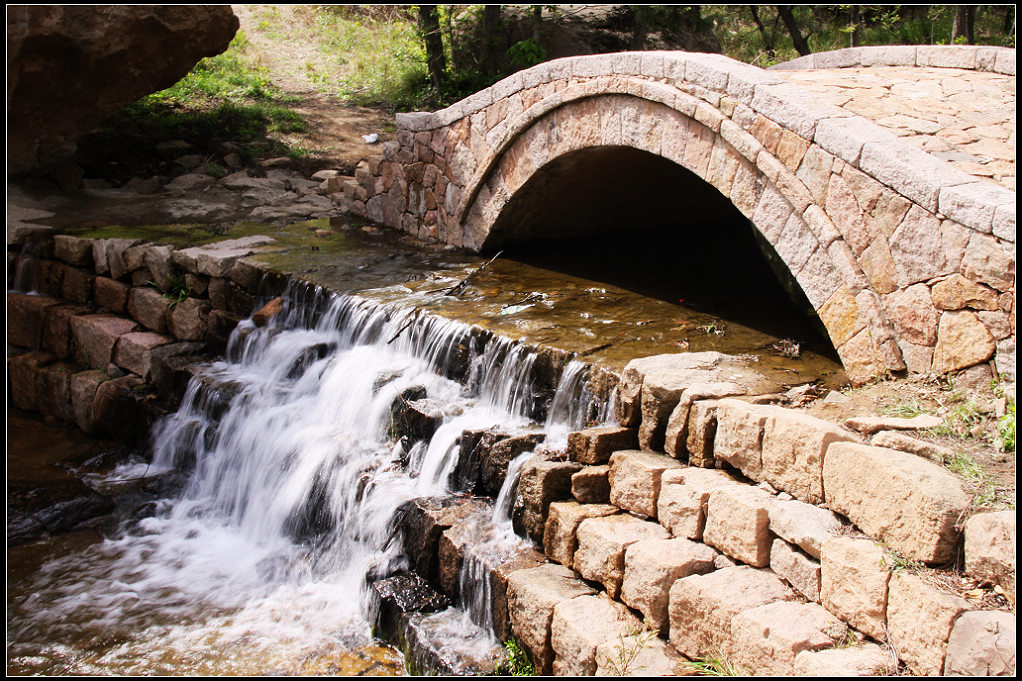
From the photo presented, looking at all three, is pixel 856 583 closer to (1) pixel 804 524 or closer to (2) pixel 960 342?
(1) pixel 804 524

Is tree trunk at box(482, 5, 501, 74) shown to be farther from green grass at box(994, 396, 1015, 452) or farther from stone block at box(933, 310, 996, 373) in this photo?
green grass at box(994, 396, 1015, 452)

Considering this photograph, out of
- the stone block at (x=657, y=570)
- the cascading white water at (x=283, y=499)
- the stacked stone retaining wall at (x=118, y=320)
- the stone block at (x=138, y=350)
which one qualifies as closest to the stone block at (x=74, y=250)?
the stacked stone retaining wall at (x=118, y=320)

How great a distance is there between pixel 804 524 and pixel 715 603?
531 millimetres

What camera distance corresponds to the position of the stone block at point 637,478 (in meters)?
4.52

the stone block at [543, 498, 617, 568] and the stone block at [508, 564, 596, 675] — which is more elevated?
the stone block at [543, 498, 617, 568]

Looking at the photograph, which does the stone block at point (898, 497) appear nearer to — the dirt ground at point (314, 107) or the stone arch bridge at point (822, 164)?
the stone arch bridge at point (822, 164)

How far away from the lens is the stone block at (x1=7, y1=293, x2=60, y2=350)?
354 inches

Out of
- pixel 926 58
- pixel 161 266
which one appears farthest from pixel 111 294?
pixel 926 58

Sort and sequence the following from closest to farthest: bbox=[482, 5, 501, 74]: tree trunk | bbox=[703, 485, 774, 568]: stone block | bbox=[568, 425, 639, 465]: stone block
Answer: bbox=[703, 485, 774, 568]: stone block, bbox=[568, 425, 639, 465]: stone block, bbox=[482, 5, 501, 74]: tree trunk

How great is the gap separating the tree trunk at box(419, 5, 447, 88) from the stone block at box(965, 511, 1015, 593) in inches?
462

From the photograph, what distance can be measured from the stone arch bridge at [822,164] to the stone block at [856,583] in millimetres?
1514

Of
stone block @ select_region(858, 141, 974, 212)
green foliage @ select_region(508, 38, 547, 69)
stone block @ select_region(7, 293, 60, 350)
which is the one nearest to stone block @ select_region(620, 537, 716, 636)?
stone block @ select_region(858, 141, 974, 212)

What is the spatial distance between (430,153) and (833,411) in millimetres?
5683

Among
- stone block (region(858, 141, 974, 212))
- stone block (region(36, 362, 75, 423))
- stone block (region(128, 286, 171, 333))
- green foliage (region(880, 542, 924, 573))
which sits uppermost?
stone block (region(858, 141, 974, 212))
